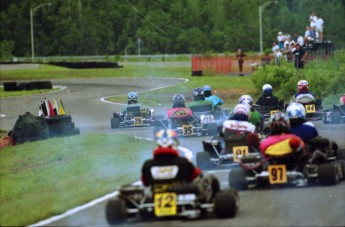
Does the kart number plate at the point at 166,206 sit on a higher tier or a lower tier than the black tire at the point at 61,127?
higher

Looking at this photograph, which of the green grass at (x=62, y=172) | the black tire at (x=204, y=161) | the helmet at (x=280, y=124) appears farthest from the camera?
the black tire at (x=204, y=161)

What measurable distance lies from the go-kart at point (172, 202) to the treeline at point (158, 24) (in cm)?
2327

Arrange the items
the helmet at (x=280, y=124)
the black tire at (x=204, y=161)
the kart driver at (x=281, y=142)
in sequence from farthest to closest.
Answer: the black tire at (x=204, y=161) < the helmet at (x=280, y=124) < the kart driver at (x=281, y=142)

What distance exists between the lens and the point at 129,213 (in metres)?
11.8

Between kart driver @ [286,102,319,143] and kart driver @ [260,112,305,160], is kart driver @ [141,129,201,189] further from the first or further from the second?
kart driver @ [286,102,319,143]

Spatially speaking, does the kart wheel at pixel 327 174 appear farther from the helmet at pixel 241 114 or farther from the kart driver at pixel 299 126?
the helmet at pixel 241 114

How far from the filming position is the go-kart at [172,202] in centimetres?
1164

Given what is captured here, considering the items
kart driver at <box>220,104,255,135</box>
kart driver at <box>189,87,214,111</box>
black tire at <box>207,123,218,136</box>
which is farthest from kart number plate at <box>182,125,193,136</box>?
kart driver at <box>220,104,255,135</box>

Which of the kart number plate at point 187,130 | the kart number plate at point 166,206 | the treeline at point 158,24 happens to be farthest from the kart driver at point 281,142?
the treeline at point 158,24

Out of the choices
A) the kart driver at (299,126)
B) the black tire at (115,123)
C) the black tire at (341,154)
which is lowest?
the black tire at (115,123)

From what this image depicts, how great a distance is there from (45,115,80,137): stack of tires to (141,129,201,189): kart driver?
13.0 metres

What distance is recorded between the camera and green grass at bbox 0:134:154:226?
1352 cm

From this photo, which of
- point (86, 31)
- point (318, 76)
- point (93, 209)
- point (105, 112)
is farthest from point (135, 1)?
point (93, 209)

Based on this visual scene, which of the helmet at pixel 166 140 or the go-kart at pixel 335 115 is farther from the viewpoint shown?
the go-kart at pixel 335 115
